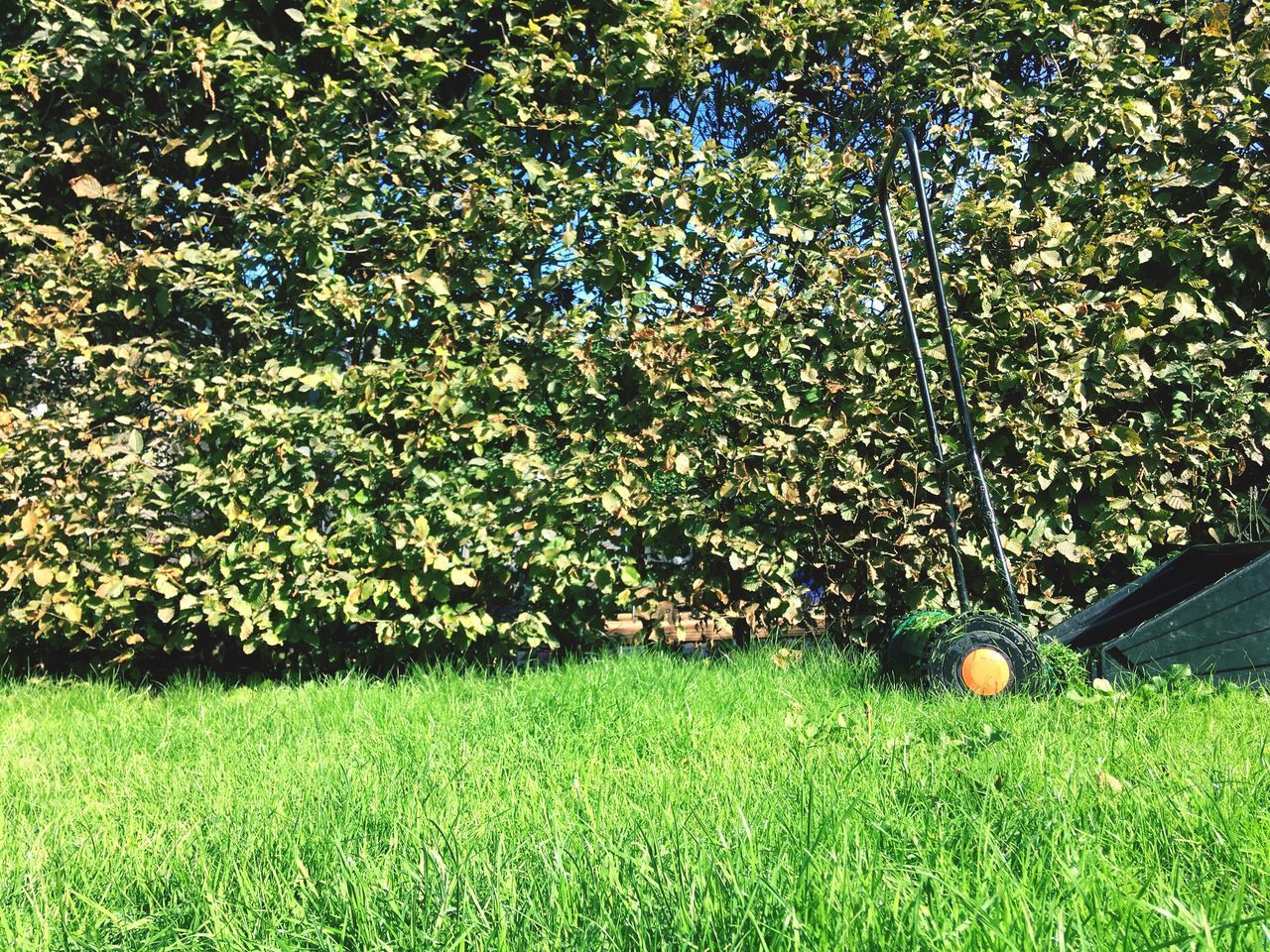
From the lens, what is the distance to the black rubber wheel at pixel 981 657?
3209 millimetres

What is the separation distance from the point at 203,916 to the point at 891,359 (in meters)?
3.36

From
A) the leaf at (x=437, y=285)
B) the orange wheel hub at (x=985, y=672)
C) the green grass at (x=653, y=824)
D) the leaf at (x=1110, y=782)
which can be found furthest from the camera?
the leaf at (x=437, y=285)

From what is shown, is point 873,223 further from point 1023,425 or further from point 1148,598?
point 1148,598

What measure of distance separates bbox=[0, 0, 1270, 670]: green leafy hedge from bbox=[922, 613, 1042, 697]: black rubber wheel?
97 centimetres

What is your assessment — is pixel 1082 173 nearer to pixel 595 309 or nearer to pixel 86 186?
pixel 595 309

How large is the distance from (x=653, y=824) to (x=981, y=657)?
64.8 inches

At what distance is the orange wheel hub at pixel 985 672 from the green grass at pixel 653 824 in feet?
0.26

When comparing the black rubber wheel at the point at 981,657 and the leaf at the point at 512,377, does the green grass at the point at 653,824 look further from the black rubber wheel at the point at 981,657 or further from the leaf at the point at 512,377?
the leaf at the point at 512,377

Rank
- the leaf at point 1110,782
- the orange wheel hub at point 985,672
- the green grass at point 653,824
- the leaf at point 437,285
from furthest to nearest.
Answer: the leaf at point 437,285
the orange wheel hub at point 985,672
the leaf at point 1110,782
the green grass at point 653,824

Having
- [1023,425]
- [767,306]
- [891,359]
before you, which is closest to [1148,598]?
[1023,425]

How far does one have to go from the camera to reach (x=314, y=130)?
4180 mm

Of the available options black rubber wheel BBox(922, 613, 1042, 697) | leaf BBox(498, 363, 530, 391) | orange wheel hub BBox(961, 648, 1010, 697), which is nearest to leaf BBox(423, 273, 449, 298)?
leaf BBox(498, 363, 530, 391)

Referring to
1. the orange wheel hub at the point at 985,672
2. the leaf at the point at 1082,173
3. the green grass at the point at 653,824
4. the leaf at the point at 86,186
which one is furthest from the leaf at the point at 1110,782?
the leaf at the point at 86,186

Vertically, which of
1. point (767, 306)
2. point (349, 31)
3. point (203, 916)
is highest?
point (349, 31)
